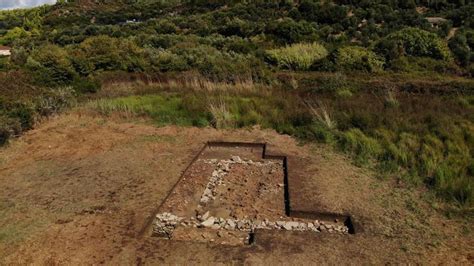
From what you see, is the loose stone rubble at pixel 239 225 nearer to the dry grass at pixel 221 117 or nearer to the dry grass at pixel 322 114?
the dry grass at pixel 322 114

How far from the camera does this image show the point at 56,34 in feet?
103

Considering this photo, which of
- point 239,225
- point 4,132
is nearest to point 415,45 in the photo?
point 239,225

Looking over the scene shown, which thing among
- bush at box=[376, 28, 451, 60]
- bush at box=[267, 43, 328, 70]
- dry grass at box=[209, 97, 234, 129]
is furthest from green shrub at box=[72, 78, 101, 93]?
bush at box=[376, 28, 451, 60]

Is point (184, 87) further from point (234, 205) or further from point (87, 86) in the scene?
point (234, 205)

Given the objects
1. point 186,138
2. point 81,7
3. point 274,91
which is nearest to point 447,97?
point 274,91

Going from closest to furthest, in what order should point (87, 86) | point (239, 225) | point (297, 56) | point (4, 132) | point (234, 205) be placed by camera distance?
point (239, 225), point (234, 205), point (4, 132), point (87, 86), point (297, 56)

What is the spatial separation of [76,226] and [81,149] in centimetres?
300

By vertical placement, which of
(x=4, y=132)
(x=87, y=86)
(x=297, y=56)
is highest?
(x=4, y=132)

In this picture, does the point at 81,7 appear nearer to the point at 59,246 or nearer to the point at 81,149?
the point at 81,149

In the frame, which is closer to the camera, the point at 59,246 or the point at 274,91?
the point at 59,246

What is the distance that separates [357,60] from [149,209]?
12079mm

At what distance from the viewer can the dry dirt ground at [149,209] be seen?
14.0 feet

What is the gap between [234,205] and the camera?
5.64m

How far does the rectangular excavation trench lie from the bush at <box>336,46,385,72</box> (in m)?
8.91
